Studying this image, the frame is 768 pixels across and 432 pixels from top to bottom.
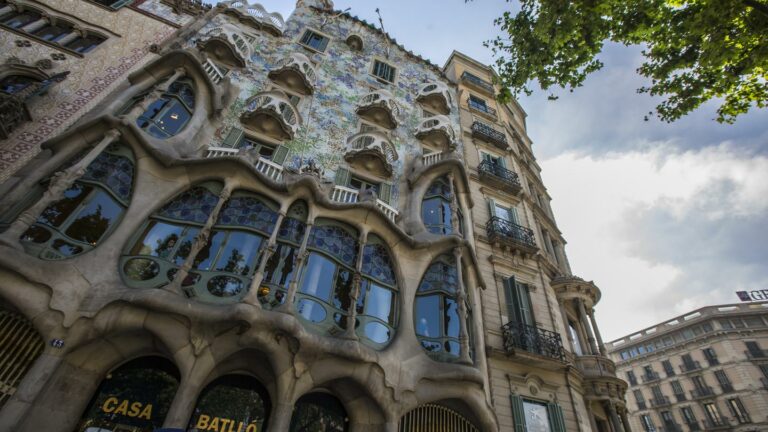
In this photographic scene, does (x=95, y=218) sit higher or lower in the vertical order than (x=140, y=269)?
higher

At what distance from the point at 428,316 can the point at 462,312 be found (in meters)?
0.99

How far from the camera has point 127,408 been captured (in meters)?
7.23

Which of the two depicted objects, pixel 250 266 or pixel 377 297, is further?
pixel 377 297

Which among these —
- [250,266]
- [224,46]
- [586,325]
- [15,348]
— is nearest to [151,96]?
[224,46]

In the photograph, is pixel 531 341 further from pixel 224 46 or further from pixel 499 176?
pixel 224 46

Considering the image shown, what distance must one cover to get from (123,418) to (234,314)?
3057 mm

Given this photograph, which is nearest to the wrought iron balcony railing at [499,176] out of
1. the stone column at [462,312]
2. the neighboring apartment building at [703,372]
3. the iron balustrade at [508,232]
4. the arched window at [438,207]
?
the iron balustrade at [508,232]

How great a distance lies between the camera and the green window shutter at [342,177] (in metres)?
13.3

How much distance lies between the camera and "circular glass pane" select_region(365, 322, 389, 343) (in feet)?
30.1

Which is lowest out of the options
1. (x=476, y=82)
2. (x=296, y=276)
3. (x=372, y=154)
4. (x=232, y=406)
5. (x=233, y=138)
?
(x=232, y=406)

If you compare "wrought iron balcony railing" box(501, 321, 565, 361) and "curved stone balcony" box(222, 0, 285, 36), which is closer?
"wrought iron balcony railing" box(501, 321, 565, 361)

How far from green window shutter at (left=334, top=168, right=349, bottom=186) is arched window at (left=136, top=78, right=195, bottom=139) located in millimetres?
5213

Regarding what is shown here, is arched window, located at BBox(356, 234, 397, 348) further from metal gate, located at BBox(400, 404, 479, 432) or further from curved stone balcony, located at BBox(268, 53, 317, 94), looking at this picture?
curved stone balcony, located at BBox(268, 53, 317, 94)

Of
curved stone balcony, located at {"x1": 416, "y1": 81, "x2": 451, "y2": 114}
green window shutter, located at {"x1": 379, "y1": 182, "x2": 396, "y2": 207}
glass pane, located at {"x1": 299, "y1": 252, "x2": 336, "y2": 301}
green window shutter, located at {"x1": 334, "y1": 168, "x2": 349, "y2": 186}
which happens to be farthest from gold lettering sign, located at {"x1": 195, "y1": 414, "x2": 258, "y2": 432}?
curved stone balcony, located at {"x1": 416, "y1": 81, "x2": 451, "y2": 114}
